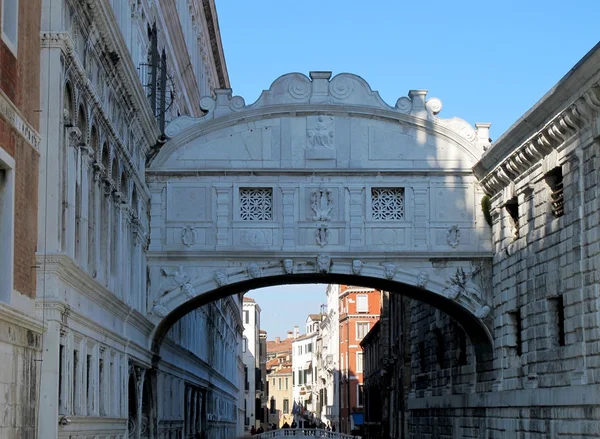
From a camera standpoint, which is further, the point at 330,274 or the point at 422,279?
the point at 330,274

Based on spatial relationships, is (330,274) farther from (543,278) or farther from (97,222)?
(97,222)

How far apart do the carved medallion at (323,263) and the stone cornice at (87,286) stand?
4.04 metres

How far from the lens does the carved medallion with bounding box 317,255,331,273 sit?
26.2m

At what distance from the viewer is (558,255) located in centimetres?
2233

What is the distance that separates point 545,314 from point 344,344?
2832 inches

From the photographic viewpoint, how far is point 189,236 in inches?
1037

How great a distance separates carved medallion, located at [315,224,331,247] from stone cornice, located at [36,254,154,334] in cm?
426

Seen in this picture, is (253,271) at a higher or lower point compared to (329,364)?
higher

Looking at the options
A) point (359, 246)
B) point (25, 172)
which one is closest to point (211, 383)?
point (359, 246)

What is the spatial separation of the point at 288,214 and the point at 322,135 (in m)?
1.94

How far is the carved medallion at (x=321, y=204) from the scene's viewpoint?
26.5 meters

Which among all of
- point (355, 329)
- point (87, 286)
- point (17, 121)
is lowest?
point (87, 286)

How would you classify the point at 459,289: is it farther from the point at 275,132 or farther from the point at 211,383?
the point at 211,383

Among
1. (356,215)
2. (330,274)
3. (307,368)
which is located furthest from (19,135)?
(307,368)
